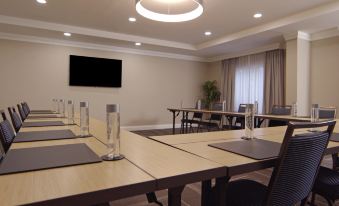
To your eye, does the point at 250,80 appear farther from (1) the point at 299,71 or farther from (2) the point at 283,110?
(2) the point at 283,110

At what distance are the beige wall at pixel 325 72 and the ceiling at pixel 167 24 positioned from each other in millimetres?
493

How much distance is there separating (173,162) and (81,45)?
5817 millimetres

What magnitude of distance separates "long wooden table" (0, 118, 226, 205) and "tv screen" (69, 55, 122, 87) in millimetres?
5393

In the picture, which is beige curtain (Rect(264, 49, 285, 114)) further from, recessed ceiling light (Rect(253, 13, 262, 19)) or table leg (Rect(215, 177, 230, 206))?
table leg (Rect(215, 177, 230, 206))

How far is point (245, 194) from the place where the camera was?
1.25 m

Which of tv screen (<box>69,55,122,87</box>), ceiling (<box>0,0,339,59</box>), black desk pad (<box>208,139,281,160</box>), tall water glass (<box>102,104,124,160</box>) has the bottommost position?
black desk pad (<box>208,139,281,160</box>)

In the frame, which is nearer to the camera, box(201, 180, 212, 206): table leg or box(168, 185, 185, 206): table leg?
box(168, 185, 185, 206): table leg

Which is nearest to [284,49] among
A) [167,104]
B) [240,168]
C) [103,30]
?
[167,104]

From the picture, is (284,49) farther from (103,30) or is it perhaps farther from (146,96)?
(103,30)

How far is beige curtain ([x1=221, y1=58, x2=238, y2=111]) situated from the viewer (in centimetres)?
706

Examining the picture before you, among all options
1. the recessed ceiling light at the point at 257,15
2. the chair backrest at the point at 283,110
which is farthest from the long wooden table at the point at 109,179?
the recessed ceiling light at the point at 257,15

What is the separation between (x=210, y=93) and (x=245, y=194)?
6.37 m

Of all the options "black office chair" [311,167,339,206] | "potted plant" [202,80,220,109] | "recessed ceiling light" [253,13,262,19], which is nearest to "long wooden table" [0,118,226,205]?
"black office chair" [311,167,339,206]

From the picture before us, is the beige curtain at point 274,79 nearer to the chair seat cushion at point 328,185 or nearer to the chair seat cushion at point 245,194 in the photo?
the chair seat cushion at point 328,185
